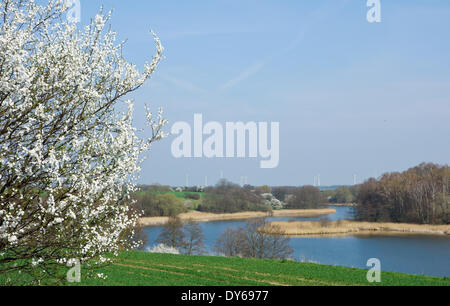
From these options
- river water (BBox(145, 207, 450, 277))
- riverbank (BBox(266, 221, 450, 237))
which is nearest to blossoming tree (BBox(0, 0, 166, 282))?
river water (BBox(145, 207, 450, 277))

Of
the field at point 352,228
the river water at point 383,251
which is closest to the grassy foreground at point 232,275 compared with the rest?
the river water at point 383,251

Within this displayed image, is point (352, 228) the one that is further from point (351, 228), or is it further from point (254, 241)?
point (254, 241)

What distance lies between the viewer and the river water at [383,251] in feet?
107

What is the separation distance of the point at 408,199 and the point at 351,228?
18.3m

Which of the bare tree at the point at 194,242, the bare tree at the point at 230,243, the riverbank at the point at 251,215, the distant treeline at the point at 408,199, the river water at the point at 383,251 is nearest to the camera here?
the river water at the point at 383,251

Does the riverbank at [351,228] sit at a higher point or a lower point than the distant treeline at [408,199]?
lower

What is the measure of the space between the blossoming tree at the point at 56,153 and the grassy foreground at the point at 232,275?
934cm

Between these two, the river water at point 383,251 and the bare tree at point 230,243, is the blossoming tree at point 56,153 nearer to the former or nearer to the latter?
the river water at point 383,251

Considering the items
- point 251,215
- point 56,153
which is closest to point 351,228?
point 251,215

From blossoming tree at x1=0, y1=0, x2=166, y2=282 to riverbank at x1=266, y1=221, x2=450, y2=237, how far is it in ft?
136

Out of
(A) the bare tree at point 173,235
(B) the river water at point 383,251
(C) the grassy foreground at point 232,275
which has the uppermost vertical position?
(C) the grassy foreground at point 232,275

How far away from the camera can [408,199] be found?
228ft
